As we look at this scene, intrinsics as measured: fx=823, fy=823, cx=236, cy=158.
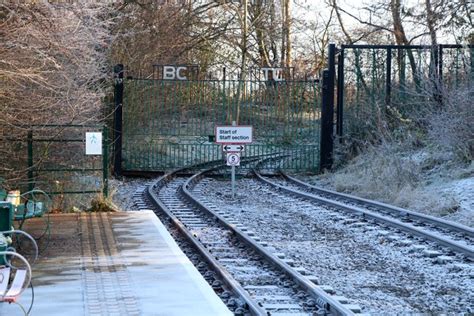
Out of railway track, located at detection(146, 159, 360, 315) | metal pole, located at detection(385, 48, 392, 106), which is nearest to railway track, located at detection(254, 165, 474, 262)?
railway track, located at detection(146, 159, 360, 315)

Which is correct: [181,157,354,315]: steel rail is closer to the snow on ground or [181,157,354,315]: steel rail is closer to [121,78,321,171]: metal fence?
the snow on ground

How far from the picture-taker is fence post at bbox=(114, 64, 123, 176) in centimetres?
2433

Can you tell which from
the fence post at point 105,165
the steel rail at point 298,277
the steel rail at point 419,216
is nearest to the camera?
the steel rail at point 298,277

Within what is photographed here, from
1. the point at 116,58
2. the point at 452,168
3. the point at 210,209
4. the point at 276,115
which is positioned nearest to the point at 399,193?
the point at 452,168

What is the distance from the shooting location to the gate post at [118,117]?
958 inches

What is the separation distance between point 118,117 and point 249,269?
616 inches

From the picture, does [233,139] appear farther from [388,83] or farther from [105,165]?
[388,83]

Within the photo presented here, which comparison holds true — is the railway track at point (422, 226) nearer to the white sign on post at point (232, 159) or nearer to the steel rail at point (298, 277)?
the white sign on post at point (232, 159)

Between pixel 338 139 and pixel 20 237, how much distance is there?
15803 mm

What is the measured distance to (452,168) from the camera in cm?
2039

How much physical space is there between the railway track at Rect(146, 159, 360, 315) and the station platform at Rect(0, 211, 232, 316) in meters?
0.44

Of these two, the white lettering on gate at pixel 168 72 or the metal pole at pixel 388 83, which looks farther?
the white lettering on gate at pixel 168 72

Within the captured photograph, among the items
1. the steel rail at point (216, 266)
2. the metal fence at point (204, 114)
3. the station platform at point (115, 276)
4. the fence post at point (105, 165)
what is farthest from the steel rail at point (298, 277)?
the metal fence at point (204, 114)

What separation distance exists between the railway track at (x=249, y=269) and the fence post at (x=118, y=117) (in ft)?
26.5
